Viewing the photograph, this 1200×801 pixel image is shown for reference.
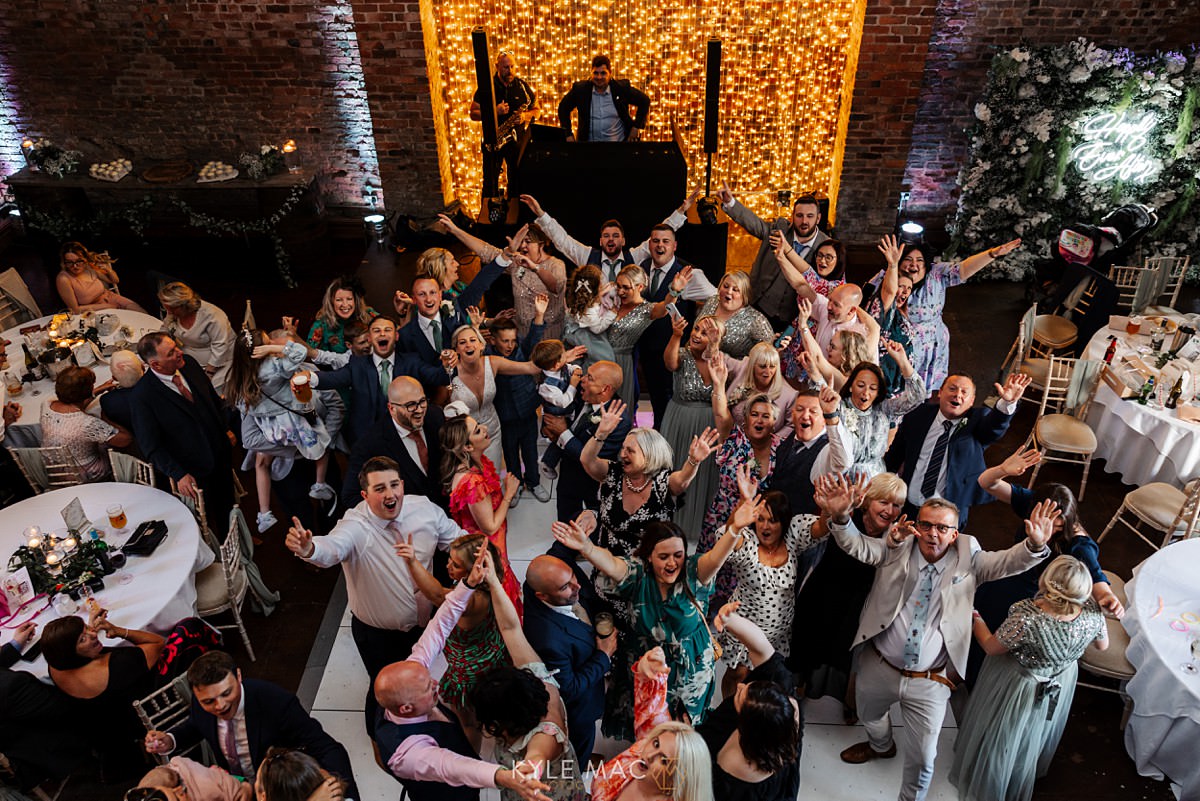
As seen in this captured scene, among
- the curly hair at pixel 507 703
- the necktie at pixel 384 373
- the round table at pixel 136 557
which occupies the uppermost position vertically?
the curly hair at pixel 507 703

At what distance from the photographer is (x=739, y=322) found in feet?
16.3

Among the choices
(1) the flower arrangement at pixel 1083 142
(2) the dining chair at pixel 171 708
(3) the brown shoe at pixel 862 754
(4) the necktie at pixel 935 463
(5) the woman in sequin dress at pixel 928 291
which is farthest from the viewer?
(1) the flower arrangement at pixel 1083 142

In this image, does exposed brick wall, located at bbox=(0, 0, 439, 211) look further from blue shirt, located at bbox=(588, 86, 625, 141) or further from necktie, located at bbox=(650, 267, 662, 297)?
necktie, located at bbox=(650, 267, 662, 297)

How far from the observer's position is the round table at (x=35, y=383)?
17.6 ft

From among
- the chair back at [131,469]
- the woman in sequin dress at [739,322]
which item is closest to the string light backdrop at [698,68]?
the woman in sequin dress at [739,322]

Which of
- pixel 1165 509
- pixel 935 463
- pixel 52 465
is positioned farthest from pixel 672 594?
pixel 52 465

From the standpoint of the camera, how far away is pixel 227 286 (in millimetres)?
8531

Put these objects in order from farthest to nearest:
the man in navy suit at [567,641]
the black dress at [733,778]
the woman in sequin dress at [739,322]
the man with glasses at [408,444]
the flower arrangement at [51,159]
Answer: the flower arrangement at [51,159], the woman in sequin dress at [739,322], the man with glasses at [408,444], the man in navy suit at [567,641], the black dress at [733,778]

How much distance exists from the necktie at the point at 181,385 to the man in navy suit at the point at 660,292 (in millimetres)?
2552

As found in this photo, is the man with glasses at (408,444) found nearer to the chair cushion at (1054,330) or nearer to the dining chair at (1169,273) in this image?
the chair cushion at (1054,330)

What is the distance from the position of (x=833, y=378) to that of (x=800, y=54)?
519cm

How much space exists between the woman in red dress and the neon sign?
6.24 meters

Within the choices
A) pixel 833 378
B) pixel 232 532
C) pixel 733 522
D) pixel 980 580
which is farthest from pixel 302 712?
pixel 833 378

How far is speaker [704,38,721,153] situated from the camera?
24.0 ft
